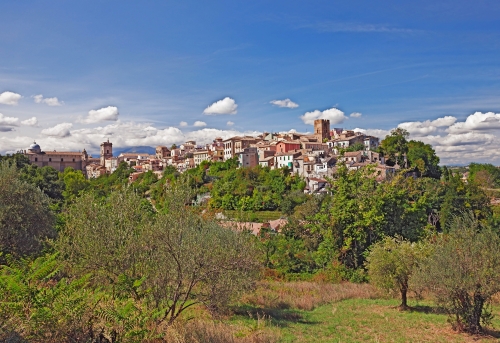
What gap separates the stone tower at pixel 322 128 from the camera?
393 ft

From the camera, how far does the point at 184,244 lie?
10773 mm

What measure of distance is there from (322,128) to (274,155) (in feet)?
126

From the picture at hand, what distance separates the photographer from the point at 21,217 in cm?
2016

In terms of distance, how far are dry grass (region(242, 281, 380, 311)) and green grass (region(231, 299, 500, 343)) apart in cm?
84

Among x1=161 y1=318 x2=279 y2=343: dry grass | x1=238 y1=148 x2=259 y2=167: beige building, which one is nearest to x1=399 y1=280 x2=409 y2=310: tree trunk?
x1=161 y1=318 x2=279 y2=343: dry grass

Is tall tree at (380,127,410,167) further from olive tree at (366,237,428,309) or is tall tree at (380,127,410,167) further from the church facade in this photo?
the church facade

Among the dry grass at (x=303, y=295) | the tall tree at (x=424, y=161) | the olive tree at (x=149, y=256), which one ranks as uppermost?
the tall tree at (x=424, y=161)

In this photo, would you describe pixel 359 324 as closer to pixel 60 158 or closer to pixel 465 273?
pixel 465 273

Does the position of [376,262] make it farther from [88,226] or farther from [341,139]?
[341,139]

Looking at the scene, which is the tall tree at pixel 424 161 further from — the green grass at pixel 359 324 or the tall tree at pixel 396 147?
the green grass at pixel 359 324

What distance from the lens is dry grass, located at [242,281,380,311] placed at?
21.3 meters

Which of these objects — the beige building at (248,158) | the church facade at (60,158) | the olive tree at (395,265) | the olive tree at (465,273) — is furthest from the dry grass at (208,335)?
the church facade at (60,158)

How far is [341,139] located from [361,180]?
63.5 m

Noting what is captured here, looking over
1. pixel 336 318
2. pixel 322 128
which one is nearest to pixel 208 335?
pixel 336 318
